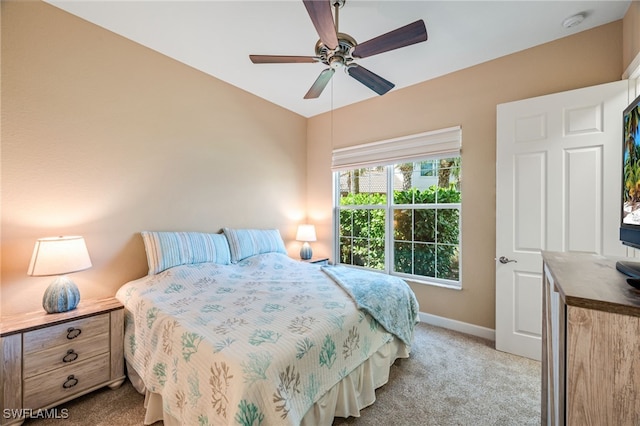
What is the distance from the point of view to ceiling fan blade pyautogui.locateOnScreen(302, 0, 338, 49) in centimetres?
142

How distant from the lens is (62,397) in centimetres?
173

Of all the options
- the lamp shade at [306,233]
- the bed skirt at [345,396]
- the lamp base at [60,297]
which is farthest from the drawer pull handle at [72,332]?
the lamp shade at [306,233]

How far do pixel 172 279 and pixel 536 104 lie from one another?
11.2 feet

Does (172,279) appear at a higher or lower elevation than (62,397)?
higher

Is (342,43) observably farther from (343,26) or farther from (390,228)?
(390,228)

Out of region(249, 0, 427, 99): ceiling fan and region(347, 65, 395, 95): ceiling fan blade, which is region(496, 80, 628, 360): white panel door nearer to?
region(347, 65, 395, 95): ceiling fan blade

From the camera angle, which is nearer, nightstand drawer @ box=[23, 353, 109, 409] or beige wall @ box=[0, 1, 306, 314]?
nightstand drawer @ box=[23, 353, 109, 409]

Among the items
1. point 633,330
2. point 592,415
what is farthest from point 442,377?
point 633,330

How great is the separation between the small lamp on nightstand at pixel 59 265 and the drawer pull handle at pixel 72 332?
170 mm

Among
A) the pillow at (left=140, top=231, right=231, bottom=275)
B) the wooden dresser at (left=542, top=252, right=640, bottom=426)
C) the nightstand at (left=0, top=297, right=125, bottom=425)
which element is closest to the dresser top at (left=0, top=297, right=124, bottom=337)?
the nightstand at (left=0, top=297, right=125, bottom=425)

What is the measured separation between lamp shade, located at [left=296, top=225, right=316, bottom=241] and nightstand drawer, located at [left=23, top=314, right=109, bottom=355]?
91.1 inches

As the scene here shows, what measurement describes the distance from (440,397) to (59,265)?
2718 millimetres

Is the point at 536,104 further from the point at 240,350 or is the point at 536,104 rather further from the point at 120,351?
the point at 120,351

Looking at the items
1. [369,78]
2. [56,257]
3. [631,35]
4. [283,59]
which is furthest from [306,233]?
[631,35]
